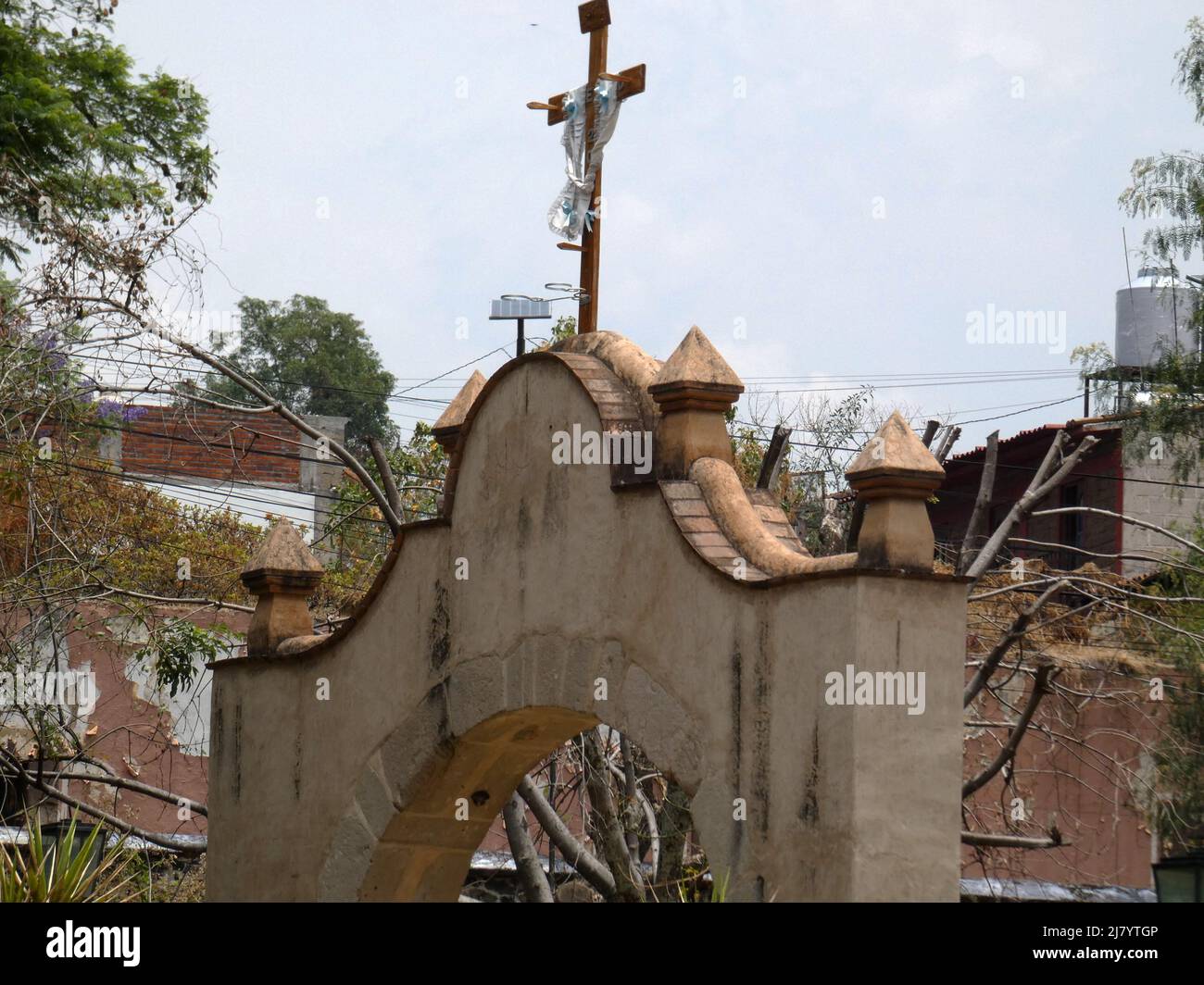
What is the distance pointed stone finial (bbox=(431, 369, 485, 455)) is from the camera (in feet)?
26.9

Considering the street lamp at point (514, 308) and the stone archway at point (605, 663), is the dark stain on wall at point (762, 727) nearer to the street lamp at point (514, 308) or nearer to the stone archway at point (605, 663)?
the stone archway at point (605, 663)

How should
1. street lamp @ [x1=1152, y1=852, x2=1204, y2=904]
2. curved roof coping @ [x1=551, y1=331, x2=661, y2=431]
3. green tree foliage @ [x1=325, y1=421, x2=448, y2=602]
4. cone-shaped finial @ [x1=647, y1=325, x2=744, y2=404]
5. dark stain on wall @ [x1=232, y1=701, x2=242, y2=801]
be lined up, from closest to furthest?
cone-shaped finial @ [x1=647, y1=325, x2=744, y2=404] < curved roof coping @ [x1=551, y1=331, x2=661, y2=431] < dark stain on wall @ [x1=232, y1=701, x2=242, y2=801] < street lamp @ [x1=1152, y1=852, x2=1204, y2=904] < green tree foliage @ [x1=325, y1=421, x2=448, y2=602]

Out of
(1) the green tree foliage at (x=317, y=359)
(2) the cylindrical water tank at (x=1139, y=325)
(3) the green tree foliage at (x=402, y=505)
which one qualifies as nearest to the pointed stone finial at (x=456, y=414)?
(3) the green tree foliage at (x=402, y=505)

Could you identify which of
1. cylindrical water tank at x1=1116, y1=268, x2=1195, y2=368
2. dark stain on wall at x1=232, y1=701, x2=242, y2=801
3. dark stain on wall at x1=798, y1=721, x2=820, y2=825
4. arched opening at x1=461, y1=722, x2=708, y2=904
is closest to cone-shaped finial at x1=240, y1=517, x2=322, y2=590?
dark stain on wall at x1=232, y1=701, x2=242, y2=801

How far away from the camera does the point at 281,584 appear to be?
8938 millimetres

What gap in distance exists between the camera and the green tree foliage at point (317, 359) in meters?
36.2

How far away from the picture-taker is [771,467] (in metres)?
11.6

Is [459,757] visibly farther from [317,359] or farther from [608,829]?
[317,359]

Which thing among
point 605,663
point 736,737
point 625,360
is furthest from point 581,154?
point 736,737

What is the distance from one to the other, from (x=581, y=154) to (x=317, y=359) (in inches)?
1191

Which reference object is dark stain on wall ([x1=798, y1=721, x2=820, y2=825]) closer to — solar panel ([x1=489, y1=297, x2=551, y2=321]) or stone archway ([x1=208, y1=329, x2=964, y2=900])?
stone archway ([x1=208, y1=329, x2=964, y2=900])

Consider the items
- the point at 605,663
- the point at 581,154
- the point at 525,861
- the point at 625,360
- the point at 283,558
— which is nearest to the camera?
the point at 605,663

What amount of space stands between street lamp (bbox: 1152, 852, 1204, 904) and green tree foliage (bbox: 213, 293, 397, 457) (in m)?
26.3
